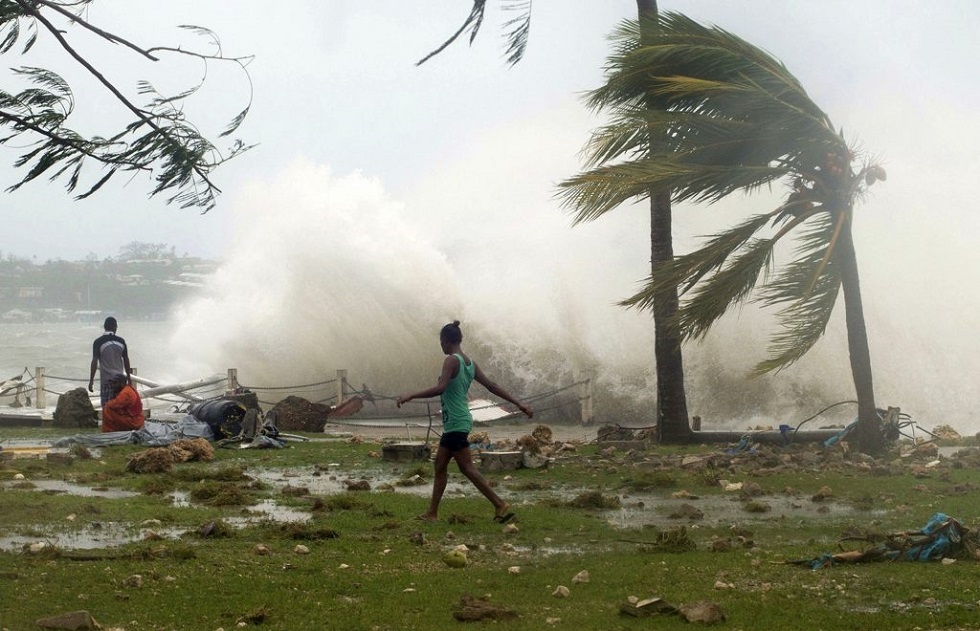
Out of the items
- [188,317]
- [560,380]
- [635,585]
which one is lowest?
[635,585]

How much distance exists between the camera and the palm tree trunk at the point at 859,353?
51.3ft

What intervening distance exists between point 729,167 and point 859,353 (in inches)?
124

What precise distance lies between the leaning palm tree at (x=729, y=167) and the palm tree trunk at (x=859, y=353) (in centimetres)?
2

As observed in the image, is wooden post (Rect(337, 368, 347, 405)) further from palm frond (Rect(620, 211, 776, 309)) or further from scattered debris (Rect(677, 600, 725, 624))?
scattered debris (Rect(677, 600, 725, 624))

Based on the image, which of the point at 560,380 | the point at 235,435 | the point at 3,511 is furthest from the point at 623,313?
the point at 3,511

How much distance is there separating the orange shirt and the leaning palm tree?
7735 mm

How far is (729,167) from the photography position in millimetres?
14914

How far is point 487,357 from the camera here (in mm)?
33688

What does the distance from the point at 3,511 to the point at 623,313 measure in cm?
2300

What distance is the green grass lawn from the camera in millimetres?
6715

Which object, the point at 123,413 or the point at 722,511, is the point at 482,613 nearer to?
the point at 722,511

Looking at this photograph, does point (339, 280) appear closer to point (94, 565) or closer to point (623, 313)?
point (623, 313)

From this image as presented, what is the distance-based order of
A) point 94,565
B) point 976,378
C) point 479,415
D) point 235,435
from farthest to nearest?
point 976,378
point 479,415
point 235,435
point 94,565

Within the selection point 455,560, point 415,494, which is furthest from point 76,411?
point 455,560
